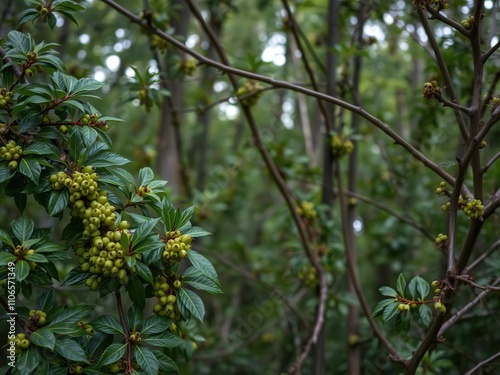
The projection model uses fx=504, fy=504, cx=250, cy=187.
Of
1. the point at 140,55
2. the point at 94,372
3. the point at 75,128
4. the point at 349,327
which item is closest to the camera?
the point at 94,372

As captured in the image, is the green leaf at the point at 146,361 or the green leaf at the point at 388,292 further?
the green leaf at the point at 388,292

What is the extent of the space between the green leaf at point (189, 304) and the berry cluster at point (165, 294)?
0.02 meters

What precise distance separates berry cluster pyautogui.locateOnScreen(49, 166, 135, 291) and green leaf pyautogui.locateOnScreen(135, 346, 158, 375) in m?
0.22

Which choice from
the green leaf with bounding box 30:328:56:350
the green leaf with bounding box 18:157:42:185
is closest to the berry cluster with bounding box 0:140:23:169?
the green leaf with bounding box 18:157:42:185

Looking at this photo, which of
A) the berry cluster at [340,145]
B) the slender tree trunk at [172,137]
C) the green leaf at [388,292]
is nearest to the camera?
the green leaf at [388,292]

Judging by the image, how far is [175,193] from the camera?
12.3ft

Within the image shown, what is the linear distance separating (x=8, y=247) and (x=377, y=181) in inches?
129

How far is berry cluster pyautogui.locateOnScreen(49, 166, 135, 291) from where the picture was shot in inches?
57.4

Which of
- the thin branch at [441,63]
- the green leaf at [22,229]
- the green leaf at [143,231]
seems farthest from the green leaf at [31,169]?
the thin branch at [441,63]

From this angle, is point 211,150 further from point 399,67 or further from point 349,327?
point 349,327

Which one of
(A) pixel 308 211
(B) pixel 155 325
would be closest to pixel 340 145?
(A) pixel 308 211

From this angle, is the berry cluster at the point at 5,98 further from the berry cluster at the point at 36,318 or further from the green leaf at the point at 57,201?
the berry cluster at the point at 36,318

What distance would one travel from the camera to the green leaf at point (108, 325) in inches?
62.0

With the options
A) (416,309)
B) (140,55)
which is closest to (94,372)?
(416,309)
